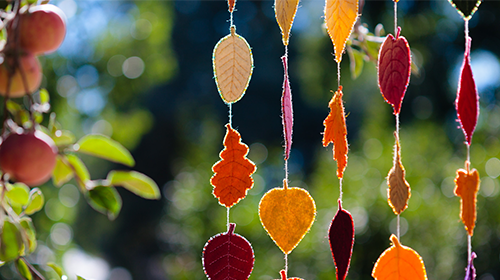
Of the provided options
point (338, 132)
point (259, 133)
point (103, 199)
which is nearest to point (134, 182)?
point (103, 199)

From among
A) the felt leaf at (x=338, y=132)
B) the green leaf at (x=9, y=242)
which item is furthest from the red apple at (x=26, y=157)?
the felt leaf at (x=338, y=132)

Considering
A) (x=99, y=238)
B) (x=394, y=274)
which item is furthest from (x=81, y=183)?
(x=99, y=238)

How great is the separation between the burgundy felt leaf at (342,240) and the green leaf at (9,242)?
0.49 feet

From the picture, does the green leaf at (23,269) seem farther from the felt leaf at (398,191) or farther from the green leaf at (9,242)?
the felt leaf at (398,191)

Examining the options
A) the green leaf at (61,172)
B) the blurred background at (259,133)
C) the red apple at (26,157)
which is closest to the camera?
the red apple at (26,157)

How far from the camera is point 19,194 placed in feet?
0.85

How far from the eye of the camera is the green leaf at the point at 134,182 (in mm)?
248

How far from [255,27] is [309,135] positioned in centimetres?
99

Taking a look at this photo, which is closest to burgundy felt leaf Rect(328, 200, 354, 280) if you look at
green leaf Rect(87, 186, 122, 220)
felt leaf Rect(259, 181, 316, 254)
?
felt leaf Rect(259, 181, 316, 254)

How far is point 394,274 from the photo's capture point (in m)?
0.22

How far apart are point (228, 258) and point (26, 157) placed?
11 cm

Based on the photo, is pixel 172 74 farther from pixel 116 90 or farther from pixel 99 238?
pixel 99 238

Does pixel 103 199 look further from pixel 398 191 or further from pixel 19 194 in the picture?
pixel 398 191

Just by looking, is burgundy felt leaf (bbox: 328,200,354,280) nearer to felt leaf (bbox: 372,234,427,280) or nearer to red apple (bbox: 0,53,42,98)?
felt leaf (bbox: 372,234,427,280)
